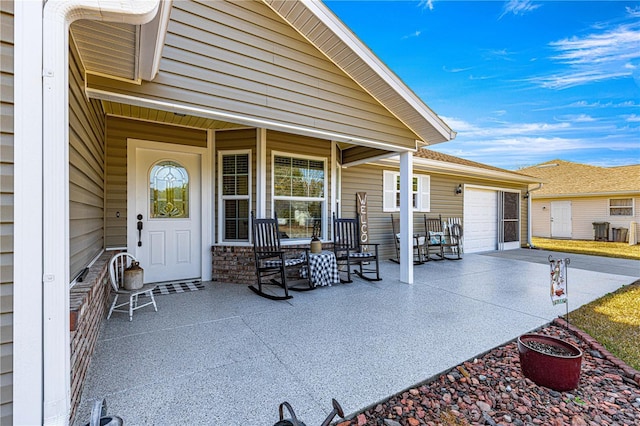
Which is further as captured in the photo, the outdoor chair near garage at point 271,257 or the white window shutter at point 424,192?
the white window shutter at point 424,192

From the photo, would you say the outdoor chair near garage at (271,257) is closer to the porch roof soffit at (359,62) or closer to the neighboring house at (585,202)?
the porch roof soffit at (359,62)

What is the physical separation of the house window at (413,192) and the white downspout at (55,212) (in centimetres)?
640

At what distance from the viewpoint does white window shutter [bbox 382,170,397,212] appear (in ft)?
23.2

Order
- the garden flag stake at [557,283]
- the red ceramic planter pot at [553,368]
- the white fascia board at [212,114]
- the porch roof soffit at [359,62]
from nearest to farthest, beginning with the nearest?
the red ceramic planter pot at [553,368]
the white fascia board at [212,114]
the garden flag stake at [557,283]
the porch roof soffit at [359,62]

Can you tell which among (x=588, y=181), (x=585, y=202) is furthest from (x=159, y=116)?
(x=588, y=181)

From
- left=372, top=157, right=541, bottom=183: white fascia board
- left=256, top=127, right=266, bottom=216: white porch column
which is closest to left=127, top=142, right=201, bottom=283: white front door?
left=256, top=127, right=266, bottom=216: white porch column

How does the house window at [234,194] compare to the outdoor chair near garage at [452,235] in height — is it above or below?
above

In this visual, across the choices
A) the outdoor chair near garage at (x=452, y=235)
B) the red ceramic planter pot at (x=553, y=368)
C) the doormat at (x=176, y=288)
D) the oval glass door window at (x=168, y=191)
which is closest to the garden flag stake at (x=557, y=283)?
the red ceramic planter pot at (x=553, y=368)

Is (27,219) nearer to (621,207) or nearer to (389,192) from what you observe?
(389,192)

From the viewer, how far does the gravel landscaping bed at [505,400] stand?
68.1 inches

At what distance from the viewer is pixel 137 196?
4277mm

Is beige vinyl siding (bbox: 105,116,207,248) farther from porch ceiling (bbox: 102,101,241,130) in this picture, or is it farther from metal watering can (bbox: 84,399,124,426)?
metal watering can (bbox: 84,399,124,426)

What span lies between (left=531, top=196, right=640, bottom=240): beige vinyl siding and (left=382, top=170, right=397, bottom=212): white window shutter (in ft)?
43.3

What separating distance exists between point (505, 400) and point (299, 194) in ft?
13.1
